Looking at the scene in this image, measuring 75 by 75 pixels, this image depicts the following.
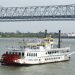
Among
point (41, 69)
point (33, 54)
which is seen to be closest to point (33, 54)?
point (33, 54)

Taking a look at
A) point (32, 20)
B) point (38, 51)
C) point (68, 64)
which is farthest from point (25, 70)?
point (32, 20)

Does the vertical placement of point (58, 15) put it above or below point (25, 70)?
above

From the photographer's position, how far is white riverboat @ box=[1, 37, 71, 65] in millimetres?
33969

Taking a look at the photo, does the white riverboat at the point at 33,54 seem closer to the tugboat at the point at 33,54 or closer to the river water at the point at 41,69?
the tugboat at the point at 33,54

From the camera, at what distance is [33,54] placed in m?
34.9

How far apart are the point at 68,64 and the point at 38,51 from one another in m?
3.22

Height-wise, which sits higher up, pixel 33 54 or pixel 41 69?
pixel 33 54

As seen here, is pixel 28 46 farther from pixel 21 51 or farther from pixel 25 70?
pixel 25 70

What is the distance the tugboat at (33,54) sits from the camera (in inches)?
1336

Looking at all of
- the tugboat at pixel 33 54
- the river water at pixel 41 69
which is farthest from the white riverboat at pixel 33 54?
the river water at pixel 41 69

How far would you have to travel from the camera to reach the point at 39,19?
89188 millimetres

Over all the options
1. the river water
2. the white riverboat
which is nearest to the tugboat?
the white riverboat

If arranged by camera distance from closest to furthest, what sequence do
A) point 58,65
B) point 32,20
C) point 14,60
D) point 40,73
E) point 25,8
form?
1. point 40,73
2. point 14,60
3. point 58,65
4. point 32,20
5. point 25,8

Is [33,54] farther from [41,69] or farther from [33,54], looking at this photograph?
[41,69]
